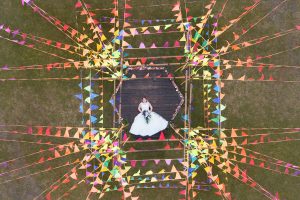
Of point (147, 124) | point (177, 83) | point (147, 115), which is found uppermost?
point (177, 83)

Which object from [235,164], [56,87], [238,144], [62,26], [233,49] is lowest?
[235,164]

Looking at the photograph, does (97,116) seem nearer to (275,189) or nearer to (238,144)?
(238,144)

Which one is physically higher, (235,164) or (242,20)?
(242,20)

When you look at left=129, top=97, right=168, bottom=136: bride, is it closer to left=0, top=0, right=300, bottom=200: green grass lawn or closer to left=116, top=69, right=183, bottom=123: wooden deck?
left=116, top=69, right=183, bottom=123: wooden deck

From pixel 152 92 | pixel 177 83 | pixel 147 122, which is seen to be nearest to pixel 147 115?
pixel 147 122

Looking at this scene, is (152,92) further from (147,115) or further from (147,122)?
(147,122)

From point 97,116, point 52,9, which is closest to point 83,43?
point 52,9

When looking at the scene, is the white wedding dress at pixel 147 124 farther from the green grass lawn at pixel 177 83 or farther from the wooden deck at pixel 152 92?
the green grass lawn at pixel 177 83
